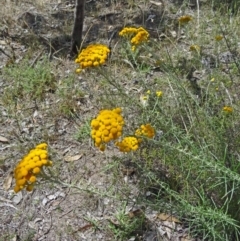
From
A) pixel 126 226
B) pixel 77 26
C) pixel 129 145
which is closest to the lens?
pixel 129 145

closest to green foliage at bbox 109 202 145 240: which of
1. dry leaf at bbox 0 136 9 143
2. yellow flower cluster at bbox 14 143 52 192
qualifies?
yellow flower cluster at bbox 14 143 52 192

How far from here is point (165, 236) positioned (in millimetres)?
2447

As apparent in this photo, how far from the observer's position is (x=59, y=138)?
310 centimetres

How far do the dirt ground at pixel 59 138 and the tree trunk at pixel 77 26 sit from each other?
134 mm

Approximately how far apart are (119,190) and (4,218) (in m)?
0.73

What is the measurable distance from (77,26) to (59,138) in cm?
105

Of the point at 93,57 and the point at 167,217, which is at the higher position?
the point at 93,57

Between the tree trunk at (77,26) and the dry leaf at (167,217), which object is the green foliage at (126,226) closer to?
the dry leaf at (167,217)

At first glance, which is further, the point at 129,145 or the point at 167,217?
the point at 167,217

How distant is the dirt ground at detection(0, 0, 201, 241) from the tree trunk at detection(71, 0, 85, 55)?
13 cm

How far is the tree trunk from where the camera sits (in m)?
3.47

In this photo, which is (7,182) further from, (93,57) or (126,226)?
(93,57)

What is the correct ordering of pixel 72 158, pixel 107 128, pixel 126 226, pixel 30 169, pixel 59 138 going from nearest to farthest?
pixel 30 169, pixel 107 128, pixel 126 226, pixel 72 158, pixel 59 138

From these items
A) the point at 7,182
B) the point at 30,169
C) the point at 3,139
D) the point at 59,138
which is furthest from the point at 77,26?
the point at 30,169
